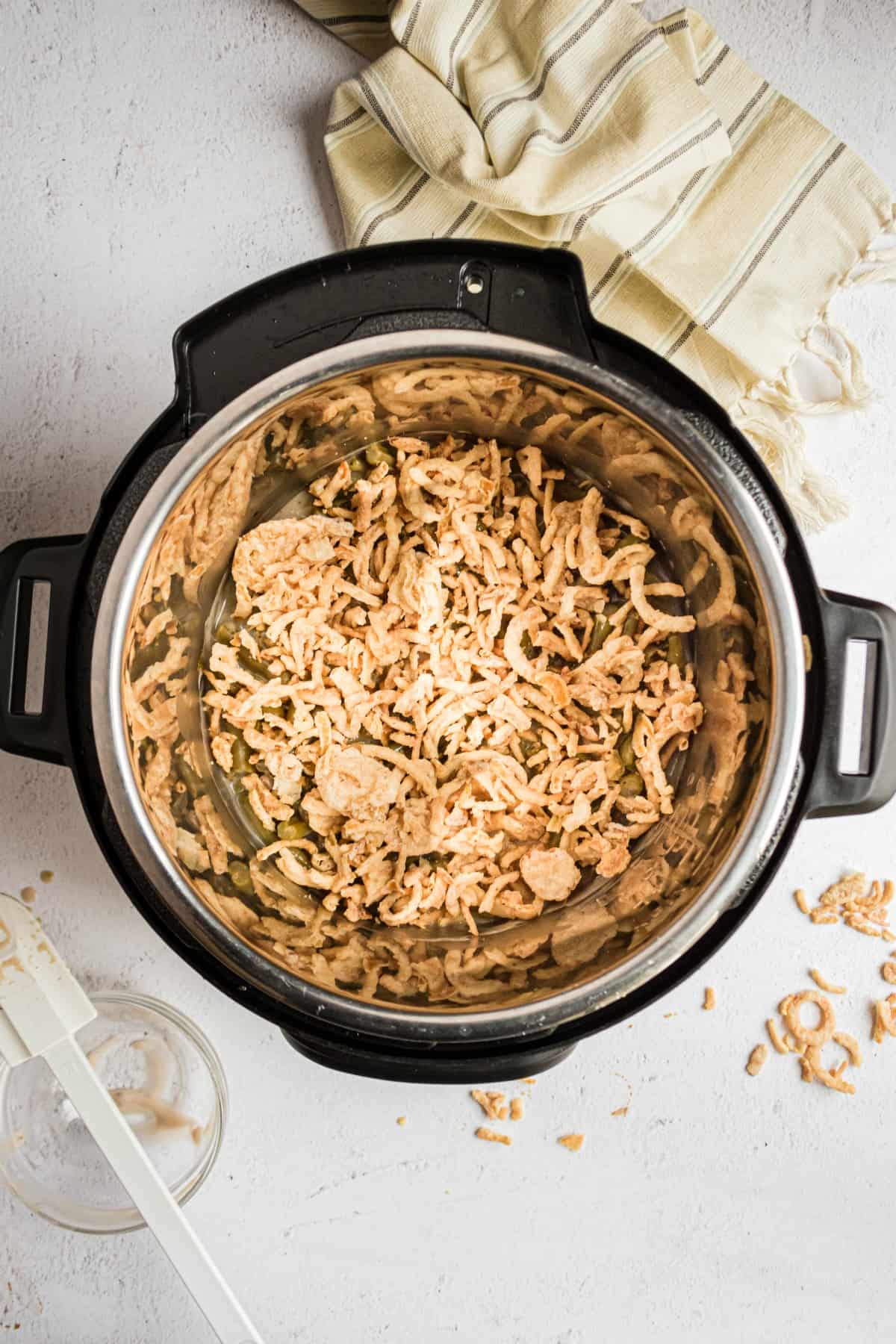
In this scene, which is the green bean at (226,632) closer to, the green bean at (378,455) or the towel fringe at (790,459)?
the green bean at (378,455)

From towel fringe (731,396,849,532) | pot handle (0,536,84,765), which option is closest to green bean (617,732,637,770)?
towel fringe (731,396,849,532)

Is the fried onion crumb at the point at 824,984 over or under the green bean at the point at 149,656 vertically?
under

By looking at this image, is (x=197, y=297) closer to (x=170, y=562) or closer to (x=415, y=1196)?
(x=170, y=562)

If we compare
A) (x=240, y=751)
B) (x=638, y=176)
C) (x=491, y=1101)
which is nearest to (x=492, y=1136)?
(x=491, y=1101)

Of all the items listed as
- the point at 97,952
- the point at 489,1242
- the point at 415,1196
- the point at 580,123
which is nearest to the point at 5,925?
the point at 97,952

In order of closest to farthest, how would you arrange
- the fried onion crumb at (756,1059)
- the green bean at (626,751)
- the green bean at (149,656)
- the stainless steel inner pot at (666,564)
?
the stainless steel inner pot at (666,564), the green bean at (149,656), the green bean at (626,751), the fried onion crumb at (756,1059)

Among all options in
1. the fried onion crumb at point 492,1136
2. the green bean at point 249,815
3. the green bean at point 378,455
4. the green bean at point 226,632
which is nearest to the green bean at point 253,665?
the green bean at point 226,632

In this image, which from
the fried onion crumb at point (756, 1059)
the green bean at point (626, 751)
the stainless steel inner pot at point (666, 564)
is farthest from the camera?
the fried onion crumb at point (756, 1059)
